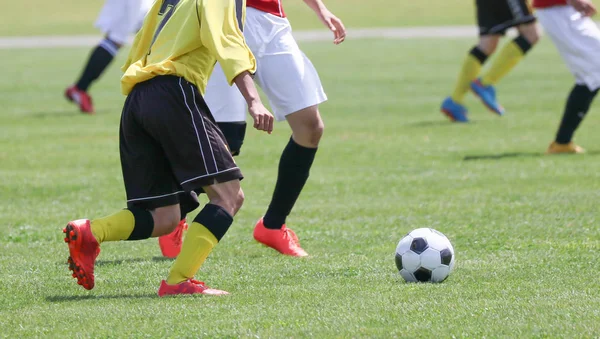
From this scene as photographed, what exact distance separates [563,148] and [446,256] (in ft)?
16.7

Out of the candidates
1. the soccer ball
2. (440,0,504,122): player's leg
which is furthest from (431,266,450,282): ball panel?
(440,0,504,122): player's leg

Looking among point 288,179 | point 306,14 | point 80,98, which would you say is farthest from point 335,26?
point 306,14

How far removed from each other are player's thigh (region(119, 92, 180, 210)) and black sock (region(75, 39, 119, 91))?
9231 millimetres

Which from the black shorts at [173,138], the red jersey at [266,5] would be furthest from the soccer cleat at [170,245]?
the red jersey at [266,5]

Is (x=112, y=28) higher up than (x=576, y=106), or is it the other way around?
(x=576, y=106)

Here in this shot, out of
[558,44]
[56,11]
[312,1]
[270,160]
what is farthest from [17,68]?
[56,11]

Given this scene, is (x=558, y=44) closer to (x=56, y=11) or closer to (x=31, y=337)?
(x=31, y=337)

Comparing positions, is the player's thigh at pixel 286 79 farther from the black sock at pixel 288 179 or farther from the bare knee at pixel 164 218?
the bare knee at pixel 164 218

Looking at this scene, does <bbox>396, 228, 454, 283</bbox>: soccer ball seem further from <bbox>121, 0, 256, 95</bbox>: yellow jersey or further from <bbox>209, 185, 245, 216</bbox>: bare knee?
<bbox>121, 0, 256, 95</bbox>: yellow jersey

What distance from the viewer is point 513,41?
41.6 feet

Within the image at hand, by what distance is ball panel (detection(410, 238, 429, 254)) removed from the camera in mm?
5191

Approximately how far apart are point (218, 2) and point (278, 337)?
1590 millimetres

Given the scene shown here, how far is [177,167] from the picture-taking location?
488 centimetres

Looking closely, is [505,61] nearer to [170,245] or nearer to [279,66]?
[279,66]
